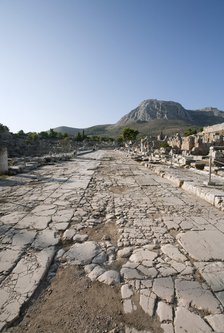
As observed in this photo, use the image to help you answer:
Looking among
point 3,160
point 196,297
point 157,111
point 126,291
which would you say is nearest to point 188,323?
point 196,297

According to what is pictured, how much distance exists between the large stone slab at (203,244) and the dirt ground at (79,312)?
50.9 inches

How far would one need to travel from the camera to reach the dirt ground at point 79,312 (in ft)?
5.92

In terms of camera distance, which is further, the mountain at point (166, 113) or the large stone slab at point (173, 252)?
the mountain at point (166, 113)

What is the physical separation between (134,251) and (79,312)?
120cm

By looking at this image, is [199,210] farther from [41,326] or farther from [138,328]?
[41,326]

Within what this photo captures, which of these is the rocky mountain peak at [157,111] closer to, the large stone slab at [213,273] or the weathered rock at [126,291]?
the large stone slab at [213,273]

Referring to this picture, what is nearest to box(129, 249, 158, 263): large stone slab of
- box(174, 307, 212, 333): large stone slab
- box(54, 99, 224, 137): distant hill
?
box(174, 307, 212, 333): large stone slab

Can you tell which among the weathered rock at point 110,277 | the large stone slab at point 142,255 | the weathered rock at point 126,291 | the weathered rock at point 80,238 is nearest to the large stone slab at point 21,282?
the weathered rock at point 80,238

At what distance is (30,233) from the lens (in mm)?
3557

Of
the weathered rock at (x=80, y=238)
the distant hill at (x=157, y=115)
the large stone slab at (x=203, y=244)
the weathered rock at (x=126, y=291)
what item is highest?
the distant hill at (x=157, y=115)

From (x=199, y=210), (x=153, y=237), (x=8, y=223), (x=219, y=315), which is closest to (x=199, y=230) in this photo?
(x=153, y=237)

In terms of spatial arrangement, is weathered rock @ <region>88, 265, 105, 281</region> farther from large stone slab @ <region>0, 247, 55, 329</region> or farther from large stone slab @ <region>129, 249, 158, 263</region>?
large stone slab @ <region>0, 247, 55, 329</region>

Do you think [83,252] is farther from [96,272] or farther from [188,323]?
[188,323]

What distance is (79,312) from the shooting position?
1.97 m
